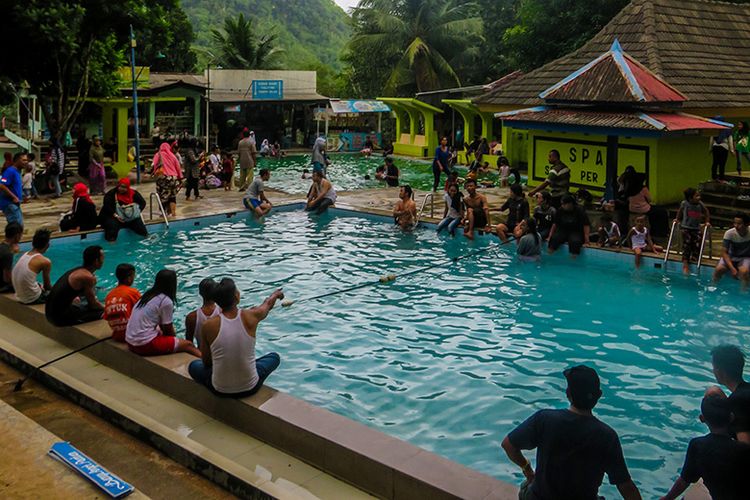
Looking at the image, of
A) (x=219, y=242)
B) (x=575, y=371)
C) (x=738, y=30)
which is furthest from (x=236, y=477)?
(x=738, y=30)

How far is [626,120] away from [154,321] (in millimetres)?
12517

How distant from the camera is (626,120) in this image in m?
17.5

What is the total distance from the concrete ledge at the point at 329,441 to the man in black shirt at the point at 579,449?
0.63m

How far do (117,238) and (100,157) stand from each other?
22.8 ft

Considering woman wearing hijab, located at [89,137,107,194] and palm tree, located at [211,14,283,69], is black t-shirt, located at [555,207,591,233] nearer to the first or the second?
woman wearing hijab, located at [89,137,107,194]

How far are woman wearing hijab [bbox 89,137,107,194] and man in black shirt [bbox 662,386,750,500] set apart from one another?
20304 millimetres

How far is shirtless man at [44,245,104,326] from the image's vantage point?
365 inches

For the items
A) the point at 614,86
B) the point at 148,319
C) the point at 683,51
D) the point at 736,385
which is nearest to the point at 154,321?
the point at 148,319

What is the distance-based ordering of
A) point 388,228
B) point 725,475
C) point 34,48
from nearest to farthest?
point 725,475, point 388,228, point 34,48

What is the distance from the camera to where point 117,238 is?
16812 mm

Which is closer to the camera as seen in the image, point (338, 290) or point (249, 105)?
point (338, 290)

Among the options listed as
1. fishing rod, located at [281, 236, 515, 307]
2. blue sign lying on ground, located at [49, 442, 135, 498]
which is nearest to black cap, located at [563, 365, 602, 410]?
blue sign lying on ground, located at [49, 442, 135, 498]

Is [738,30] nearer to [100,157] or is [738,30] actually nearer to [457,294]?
[457,294]

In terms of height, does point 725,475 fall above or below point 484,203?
below
